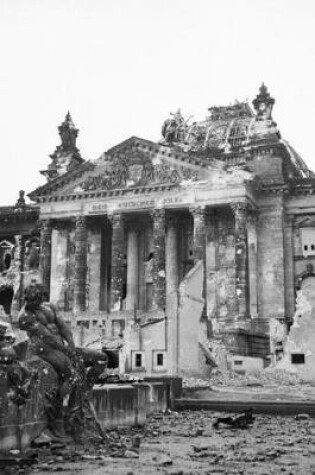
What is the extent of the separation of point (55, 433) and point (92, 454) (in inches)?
23.4

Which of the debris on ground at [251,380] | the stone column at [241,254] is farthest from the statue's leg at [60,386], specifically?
the stone column at [241,254]

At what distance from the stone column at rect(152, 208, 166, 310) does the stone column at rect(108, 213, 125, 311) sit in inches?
80.2

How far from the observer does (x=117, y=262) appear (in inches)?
1534

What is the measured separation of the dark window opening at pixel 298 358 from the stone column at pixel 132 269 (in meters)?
16.1

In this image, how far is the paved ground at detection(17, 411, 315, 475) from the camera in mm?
7535

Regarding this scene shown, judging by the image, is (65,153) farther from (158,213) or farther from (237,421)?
(237,421)

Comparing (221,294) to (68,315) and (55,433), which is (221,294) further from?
(55,433)

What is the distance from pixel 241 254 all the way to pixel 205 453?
28052 millimetres

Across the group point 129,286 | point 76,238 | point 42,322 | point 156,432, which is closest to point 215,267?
point 129,286

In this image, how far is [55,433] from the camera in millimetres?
8633

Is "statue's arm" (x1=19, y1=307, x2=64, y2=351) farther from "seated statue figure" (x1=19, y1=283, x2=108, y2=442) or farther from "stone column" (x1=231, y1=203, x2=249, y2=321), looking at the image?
"stone column" (x1=231, y1=203, x2=249, y2=321)

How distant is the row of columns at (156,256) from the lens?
36.6 m

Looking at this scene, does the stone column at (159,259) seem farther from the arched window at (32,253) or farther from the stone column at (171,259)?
the arched window at (32,253)

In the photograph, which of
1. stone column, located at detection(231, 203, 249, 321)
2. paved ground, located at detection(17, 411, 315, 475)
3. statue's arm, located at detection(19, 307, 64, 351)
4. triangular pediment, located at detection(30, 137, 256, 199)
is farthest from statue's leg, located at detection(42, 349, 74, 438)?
triangular pediment, located at detection(30, 137, 256, 199)
